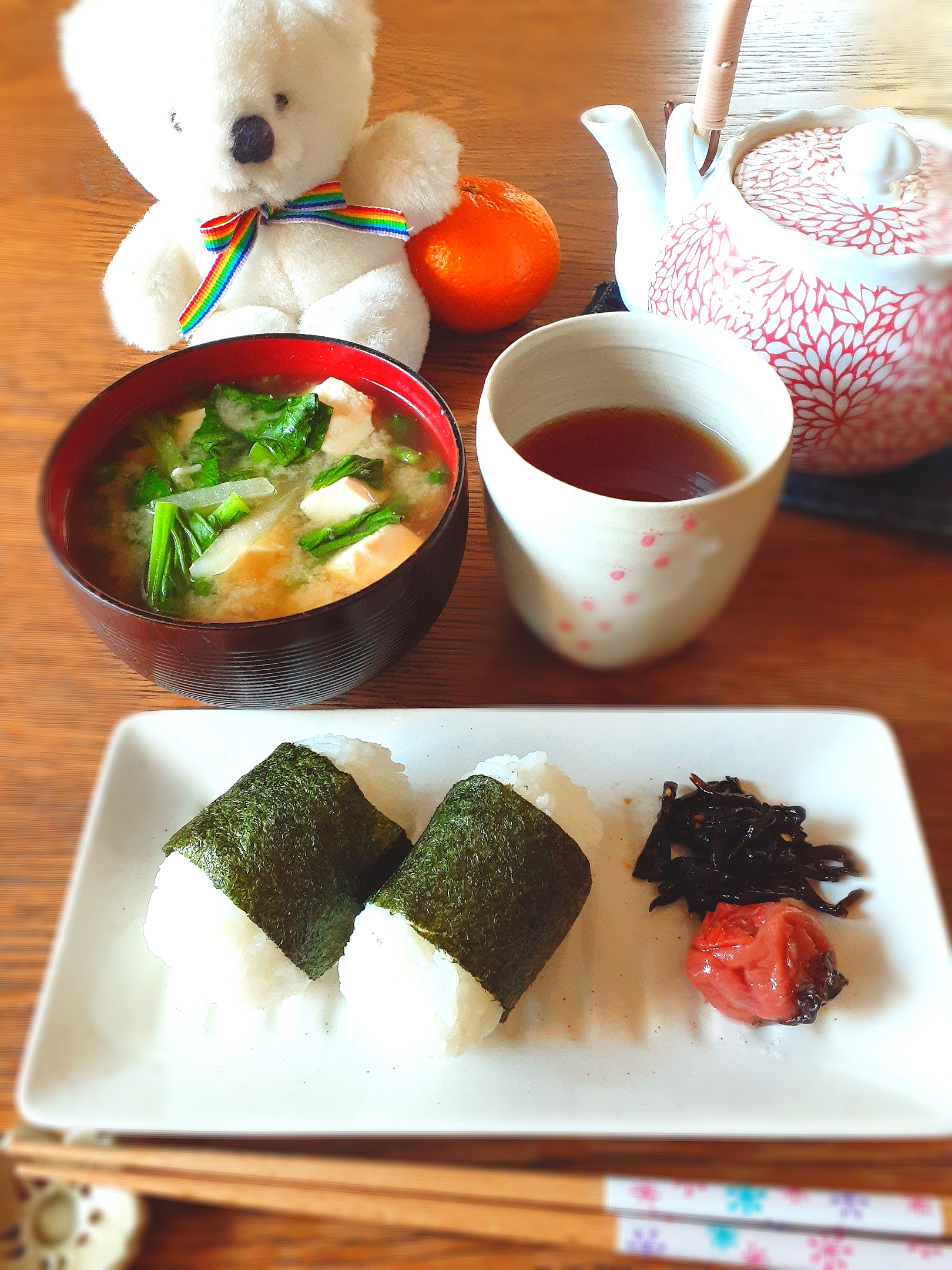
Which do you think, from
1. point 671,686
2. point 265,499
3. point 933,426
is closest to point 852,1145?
point 671,686

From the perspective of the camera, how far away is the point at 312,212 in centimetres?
58

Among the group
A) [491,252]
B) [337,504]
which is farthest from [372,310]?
[337,504]

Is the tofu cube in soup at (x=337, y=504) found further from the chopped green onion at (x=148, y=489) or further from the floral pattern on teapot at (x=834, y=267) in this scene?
the floral pattern on teapot at (x=834, y=267)

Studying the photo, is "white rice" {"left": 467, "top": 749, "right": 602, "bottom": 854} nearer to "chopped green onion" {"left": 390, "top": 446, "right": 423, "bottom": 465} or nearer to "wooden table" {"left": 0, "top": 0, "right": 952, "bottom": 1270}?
"wooden table" {"left": 0, "top": 0, "right": 952, "bottom": 1270}

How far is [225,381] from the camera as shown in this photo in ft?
1.73

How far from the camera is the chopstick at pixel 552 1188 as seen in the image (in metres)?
0.34

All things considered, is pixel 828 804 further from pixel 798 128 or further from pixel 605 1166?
pixel 798 128

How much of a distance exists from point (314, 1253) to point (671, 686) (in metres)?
0.33

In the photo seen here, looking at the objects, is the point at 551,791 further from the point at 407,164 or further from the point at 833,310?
the point at 407,164

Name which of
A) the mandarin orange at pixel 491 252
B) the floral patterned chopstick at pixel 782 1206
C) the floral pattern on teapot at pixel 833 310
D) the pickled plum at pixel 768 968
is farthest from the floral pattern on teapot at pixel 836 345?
the floral patterned chopstick at pixel 782 1206

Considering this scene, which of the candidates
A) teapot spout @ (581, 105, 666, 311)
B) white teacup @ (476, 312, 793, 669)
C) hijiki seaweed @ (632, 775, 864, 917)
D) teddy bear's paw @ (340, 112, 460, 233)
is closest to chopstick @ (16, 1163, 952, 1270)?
hijiki seaweed @ (632, 775, 864, 917)

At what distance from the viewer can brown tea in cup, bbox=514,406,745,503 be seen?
430mm

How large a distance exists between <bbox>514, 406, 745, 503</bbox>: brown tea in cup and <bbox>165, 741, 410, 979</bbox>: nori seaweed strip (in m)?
0.21

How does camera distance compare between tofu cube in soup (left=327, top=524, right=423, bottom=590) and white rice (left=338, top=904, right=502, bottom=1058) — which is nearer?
white rice (left=338, top=904, right=502, bottom=1058)
